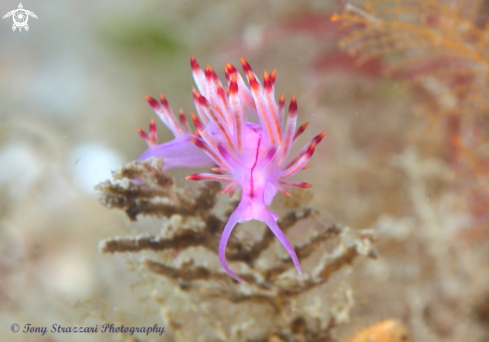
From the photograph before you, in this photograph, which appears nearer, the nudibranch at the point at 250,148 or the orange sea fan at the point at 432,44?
the nudibranch at the point at 250,148

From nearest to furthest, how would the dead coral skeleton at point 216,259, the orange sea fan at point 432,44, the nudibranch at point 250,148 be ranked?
1. the nudibranch at point 250,148
2. the dead coral skeleton at point 216,259
3. the orange sea fan at point 432,44

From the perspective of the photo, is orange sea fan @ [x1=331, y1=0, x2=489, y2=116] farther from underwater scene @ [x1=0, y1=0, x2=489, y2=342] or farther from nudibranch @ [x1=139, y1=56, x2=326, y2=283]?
nudibranch @ [x1=139, y1=56, x2=326, y2=283]

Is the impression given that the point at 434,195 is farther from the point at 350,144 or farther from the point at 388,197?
the point at 350,144

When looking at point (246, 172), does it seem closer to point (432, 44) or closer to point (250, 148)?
point (250, 148)

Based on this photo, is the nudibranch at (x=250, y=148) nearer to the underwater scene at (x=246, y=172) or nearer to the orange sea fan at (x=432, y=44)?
the underwater scene at (x=246, y=172)

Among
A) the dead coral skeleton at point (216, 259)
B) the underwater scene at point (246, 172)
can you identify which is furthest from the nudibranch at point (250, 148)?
the dead coral skeleton at point (216, 259)

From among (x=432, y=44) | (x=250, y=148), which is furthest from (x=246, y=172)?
(x=432, y=44)

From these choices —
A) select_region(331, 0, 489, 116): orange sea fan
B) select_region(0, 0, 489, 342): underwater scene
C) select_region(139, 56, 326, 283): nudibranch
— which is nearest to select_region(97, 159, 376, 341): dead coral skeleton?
select_region(0, 0, 489, 342): underwater scene
